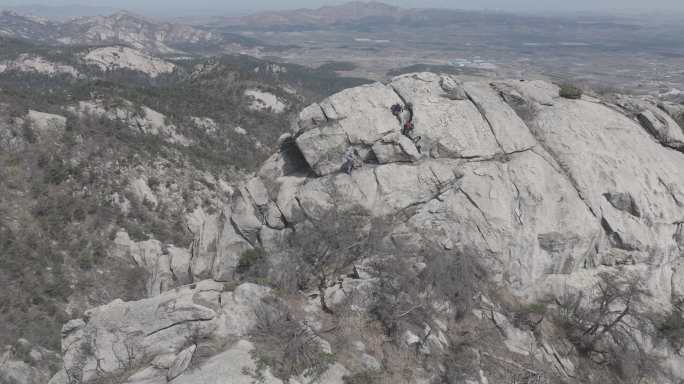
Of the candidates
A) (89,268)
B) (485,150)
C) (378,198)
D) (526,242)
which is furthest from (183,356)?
(89,268)

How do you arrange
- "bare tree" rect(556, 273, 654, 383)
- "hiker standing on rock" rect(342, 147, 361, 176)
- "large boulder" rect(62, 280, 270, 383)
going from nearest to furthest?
1. "large boulder" rect(62, 280, 270, 383)
2. "bare tree" rect(556, 273, 654, 383)
3. "hiker standing on rock" rect(342, 147, 361, 176)

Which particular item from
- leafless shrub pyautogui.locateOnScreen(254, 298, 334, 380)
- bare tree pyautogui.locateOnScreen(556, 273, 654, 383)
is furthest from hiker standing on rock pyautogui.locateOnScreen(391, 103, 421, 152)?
leafless shrub pyautogui.locateOnScreen(254, 298, 334, 380)

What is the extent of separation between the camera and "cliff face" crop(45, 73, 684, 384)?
15305 millimetres

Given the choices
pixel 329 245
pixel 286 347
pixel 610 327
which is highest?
pixel 329 245

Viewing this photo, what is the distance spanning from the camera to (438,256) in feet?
59.7

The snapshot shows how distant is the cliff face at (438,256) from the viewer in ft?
50.2

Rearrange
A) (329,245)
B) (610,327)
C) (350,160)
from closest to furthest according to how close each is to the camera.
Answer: (610,327) → (329,245) → (350,160)

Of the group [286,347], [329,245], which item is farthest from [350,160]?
[286,347]

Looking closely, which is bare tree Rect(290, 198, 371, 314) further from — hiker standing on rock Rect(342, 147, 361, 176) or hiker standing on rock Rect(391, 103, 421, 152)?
hiker standing on rock Rect(391, 103, 421, 152)

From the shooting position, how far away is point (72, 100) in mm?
74250

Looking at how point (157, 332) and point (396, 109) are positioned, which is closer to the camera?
point (157, 332)

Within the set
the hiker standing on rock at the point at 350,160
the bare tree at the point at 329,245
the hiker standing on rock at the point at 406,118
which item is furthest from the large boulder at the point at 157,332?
the hiker standing on rock at the point at 406,118

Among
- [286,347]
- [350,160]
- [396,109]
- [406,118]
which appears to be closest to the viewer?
[286,347]

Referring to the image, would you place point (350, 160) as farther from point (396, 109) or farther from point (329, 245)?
point (329, 245)
